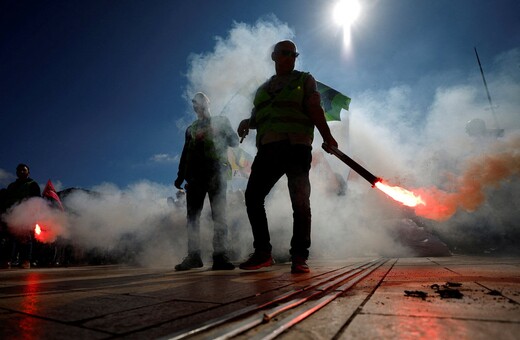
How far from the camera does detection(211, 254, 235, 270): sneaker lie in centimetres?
326

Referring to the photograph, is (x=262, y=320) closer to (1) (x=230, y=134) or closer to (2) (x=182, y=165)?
(1) (x=230, y=134)

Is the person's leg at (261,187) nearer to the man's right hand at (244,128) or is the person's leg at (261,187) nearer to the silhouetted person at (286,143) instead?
the silhouetted person at (286,143)

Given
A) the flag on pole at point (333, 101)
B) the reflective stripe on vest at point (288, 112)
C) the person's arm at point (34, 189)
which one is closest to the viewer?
the reflective stripe on vest at point (288, 112)

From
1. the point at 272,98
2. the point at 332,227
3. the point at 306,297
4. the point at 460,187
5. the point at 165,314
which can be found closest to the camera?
the point at 165,314

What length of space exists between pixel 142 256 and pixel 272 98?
4.99 meters

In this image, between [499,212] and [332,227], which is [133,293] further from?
[499,212]

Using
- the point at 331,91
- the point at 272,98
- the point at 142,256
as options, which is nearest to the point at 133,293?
the point at 272,98

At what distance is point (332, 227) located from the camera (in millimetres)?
7973

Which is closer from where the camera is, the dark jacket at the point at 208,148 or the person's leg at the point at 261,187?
the person's leg at the point at 261,187

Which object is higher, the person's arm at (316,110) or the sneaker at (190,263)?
the person's arm at (316,110)

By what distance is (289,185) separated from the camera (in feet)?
9.29

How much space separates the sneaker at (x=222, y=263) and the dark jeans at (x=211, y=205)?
0.86 ft

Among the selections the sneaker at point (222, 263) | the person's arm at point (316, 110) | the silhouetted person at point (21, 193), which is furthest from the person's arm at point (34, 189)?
the person's arm at point (316, 110)

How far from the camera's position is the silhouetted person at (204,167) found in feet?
12.7
